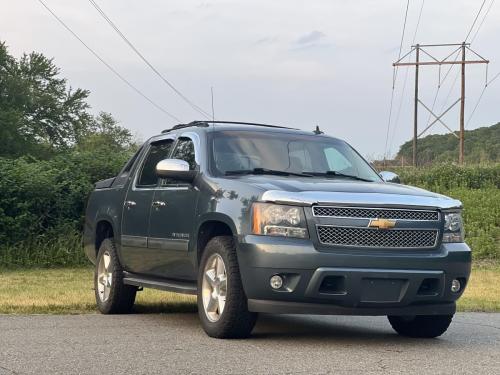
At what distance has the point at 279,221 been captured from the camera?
714 centimetres

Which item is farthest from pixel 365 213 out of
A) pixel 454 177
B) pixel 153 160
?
pixel 454 177

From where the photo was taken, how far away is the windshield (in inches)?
328

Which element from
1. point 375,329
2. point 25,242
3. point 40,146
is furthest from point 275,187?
point 40,146

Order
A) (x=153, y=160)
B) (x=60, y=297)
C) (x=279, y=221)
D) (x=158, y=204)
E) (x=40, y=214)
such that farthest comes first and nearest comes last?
(x=40, y=214) < (x=60, y=297) < (x=153, y=160) < (x=158, y=204) < (x=279, y=221)

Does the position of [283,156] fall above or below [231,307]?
above

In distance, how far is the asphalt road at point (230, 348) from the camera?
623 centimetres

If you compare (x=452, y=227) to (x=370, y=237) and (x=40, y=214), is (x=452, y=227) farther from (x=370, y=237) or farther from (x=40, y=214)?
(x=40, y=214)

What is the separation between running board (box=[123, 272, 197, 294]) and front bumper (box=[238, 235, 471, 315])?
116cm

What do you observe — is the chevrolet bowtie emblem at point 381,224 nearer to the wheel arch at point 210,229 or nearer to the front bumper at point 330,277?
the front bumper at point 330,277

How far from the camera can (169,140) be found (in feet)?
31.0

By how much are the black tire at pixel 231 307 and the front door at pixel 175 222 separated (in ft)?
2.11

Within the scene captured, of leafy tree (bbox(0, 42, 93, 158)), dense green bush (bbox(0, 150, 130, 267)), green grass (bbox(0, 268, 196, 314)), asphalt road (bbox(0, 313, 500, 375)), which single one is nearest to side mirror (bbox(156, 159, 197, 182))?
asphalt road (bbox(0, 313, 500, 375))

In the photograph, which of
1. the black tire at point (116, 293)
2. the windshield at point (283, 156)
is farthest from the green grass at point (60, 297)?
the windshield at point (283, 156)

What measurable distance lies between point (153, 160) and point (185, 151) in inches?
30.2
